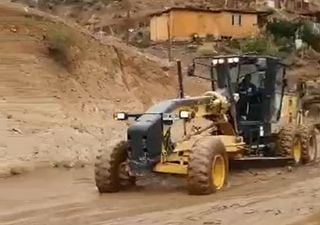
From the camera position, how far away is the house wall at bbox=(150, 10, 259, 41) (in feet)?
200

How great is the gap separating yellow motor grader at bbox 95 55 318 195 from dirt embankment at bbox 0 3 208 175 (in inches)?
169

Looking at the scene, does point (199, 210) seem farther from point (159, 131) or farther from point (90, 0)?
point (90, 0)

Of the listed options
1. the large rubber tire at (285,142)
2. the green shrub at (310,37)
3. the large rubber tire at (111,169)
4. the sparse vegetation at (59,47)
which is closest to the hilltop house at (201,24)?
the green shrub at (310,37)

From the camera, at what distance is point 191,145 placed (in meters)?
15.0

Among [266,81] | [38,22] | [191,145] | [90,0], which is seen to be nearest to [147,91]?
[38,22]

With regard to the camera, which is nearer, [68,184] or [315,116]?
[68,184]

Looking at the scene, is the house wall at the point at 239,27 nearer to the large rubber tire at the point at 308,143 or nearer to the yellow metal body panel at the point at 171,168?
the large rubber tire at the point at 308,143

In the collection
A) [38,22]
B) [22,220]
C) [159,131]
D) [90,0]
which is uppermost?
[90,0]

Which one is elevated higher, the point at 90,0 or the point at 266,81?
the point at 90,0

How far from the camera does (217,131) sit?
1700cm

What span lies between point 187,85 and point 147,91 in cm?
244

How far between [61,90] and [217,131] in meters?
13.7

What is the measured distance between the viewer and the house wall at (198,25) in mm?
60812

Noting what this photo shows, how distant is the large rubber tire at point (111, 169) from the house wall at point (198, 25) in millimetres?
44196
